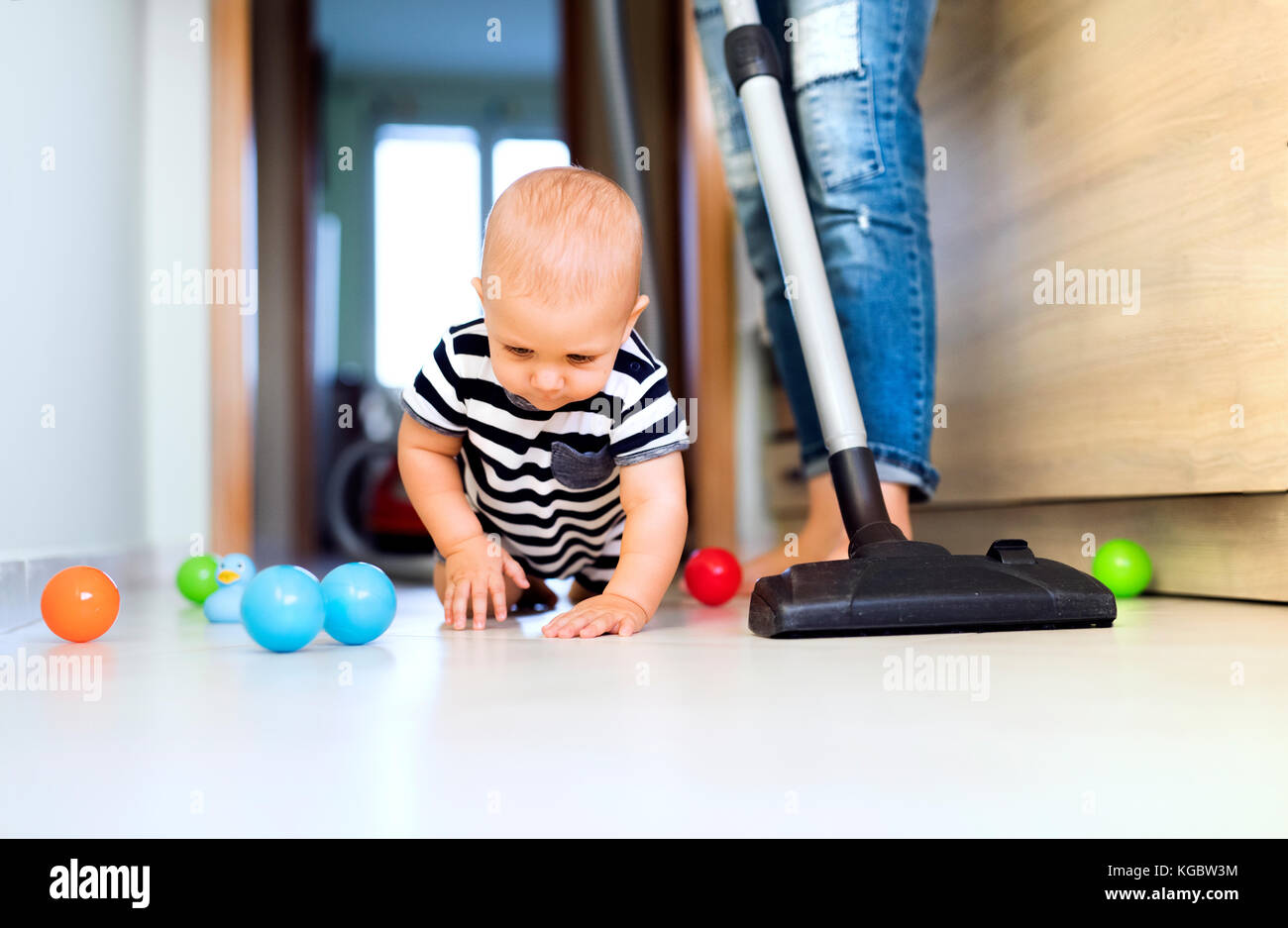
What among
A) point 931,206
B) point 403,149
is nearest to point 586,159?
point 931,206

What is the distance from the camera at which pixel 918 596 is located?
2.74 ft

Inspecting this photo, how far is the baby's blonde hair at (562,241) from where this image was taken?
0.85m

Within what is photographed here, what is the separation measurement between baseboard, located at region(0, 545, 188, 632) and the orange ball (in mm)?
163

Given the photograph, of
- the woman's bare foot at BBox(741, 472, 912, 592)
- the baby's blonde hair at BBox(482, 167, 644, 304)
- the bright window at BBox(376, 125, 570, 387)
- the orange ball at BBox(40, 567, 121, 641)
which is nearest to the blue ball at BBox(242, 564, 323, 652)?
the orange ball at BBox(40, 567, 121, 641)

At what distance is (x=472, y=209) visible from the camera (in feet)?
17.9

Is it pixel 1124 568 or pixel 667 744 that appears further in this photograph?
pixel 1124 568

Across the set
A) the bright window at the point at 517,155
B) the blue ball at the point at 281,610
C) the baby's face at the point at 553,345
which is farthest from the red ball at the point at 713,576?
the bright window at the point at 517,155

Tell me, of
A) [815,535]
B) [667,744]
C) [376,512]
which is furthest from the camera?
[376,512]

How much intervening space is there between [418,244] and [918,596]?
189 inches

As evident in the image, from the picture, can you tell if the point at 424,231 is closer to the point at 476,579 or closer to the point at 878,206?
the point at 878,206

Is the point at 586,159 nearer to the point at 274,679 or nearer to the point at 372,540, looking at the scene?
the point at 372,540

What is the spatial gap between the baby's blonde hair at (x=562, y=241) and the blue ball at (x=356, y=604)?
0.27 m

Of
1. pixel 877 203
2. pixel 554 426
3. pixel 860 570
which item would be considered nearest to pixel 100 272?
pixel 554 426

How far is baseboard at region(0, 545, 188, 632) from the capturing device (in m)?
1.05
